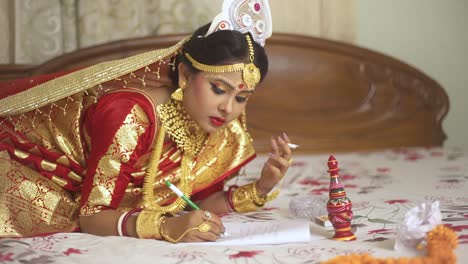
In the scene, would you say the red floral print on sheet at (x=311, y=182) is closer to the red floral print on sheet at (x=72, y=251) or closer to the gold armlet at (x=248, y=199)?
the gold armlet at (x=248, y=199)

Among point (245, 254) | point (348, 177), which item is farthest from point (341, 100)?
point (245, 254)

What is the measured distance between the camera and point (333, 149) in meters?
3.00

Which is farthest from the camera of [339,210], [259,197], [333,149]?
[333,149]

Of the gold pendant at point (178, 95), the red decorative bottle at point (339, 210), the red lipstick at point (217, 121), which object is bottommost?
the red decorative bottle at point (339, 210)

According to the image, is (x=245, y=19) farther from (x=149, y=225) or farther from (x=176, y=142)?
(x=149, y=225)

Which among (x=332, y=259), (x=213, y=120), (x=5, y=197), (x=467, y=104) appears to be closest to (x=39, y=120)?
(x=5, y=197)

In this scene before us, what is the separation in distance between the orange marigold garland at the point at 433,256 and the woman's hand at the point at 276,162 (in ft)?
1.78

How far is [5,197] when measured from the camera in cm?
152

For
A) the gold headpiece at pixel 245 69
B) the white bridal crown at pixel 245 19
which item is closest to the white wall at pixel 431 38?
the white bridal crown at pixel 245 19

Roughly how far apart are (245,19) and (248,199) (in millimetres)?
473

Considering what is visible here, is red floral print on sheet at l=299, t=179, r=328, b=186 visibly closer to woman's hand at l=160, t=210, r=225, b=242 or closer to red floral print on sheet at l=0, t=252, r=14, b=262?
woman's hand at l=160, t=210, r=225, b=242

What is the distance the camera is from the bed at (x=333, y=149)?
123cm

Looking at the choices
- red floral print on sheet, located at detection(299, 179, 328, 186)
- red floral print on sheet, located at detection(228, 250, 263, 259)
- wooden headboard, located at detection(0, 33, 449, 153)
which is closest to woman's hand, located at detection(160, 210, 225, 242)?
red floral print on sheet, located at detection(228, 250, 263, 259)

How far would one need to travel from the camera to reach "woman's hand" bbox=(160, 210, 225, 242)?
1.33 m
